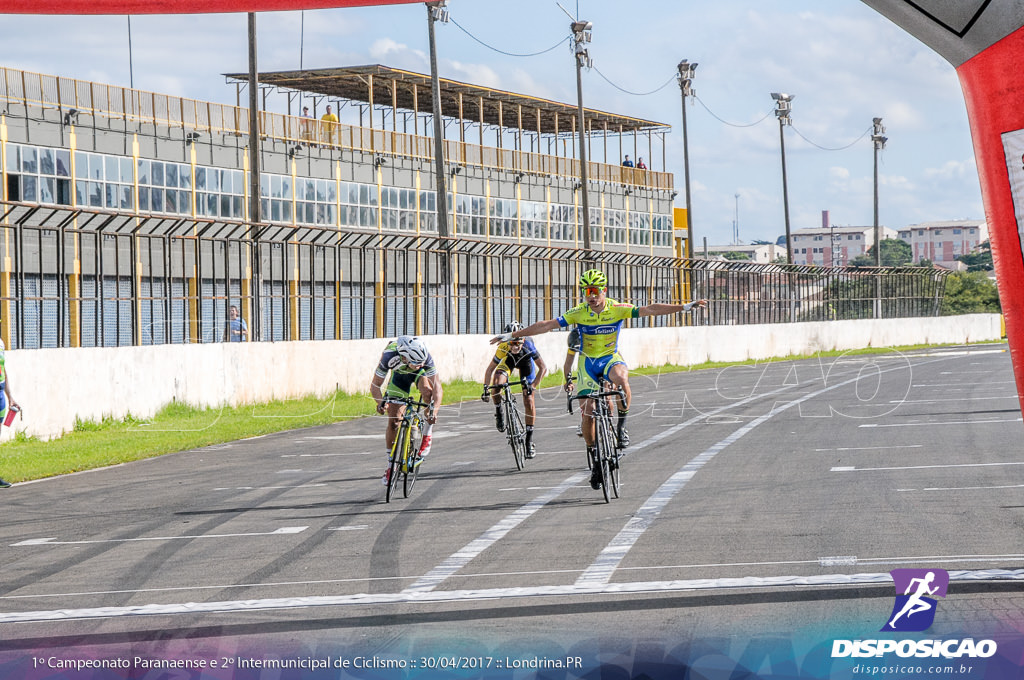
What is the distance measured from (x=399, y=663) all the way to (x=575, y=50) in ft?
147

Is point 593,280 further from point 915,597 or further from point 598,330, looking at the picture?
point 915,597

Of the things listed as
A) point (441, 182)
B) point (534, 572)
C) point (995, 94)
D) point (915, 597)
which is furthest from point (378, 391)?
point (441, 182)

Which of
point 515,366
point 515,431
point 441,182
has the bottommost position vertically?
point 515,431

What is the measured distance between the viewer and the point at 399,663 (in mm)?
5855

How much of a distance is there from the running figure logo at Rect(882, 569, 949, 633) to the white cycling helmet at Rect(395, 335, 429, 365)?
19.5 feet

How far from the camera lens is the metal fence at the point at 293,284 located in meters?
22.8

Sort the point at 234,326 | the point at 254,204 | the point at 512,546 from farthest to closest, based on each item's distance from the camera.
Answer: the point at 254,204, the point at 234,326, the point at 512,546

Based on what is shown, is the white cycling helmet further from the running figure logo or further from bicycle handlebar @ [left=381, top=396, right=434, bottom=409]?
the running figure logo

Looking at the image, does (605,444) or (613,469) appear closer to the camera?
(605,444)

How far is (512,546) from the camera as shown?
9.20 meters

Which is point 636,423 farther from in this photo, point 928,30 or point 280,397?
point 928,30

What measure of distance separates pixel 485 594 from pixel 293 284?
31.0 metres

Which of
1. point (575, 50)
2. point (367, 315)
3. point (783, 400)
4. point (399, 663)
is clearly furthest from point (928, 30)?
point (575, 50)

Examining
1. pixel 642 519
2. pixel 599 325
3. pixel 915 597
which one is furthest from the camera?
pixel 599 325
